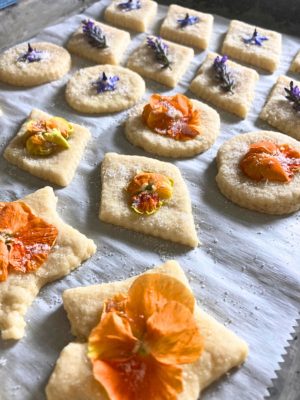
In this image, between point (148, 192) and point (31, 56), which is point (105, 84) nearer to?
point (31, 56)

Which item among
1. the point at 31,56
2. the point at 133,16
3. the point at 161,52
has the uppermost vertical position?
the point at 133,16

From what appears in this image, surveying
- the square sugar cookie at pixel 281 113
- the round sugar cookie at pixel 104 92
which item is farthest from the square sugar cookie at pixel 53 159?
the square sugar cookie at pixel 281 113

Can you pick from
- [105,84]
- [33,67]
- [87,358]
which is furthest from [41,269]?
[33,67]

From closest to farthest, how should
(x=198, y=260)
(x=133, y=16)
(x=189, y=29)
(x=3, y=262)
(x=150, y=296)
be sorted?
(x=150, y=296), (x=3, y=262), (x=198, y=260), (x=189, y=29), (x=133, y=16)

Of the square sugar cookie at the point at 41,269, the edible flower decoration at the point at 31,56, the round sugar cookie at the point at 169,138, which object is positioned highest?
the edible flower decoration at the point at 31,56

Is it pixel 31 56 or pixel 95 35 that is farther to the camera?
pixel 95 35

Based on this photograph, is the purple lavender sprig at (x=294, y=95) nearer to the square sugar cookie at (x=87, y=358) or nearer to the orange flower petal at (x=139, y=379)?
the square sugar cookie at (x=87, y=358)
